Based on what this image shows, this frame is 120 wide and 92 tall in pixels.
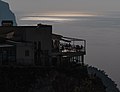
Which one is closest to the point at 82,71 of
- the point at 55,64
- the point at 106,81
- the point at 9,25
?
the point at 55,64

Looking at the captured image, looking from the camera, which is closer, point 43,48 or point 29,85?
point 29,85

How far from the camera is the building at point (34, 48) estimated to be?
1825 inches

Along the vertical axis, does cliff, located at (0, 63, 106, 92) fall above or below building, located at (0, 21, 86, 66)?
below

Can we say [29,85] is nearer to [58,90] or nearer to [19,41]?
[58,90]

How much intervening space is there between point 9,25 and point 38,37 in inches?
258

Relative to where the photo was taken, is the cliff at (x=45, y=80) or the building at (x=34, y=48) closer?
the cliff at (x=45, y=80)

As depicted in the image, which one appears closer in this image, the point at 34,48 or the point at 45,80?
the point at 45,80

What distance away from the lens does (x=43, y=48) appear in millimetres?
49062

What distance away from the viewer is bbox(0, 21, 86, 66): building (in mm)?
46344

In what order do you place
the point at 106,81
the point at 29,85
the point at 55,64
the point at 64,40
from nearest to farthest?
the point at 29,85
the point at 55,64
the point at 64,40
the point at 106,81

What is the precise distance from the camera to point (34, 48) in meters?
47.8

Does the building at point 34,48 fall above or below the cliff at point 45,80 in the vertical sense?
above

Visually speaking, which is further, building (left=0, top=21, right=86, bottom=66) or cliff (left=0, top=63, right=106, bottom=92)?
building (left=0, top=21, right=86, bottom=66)

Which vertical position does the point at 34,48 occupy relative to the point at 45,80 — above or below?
above
